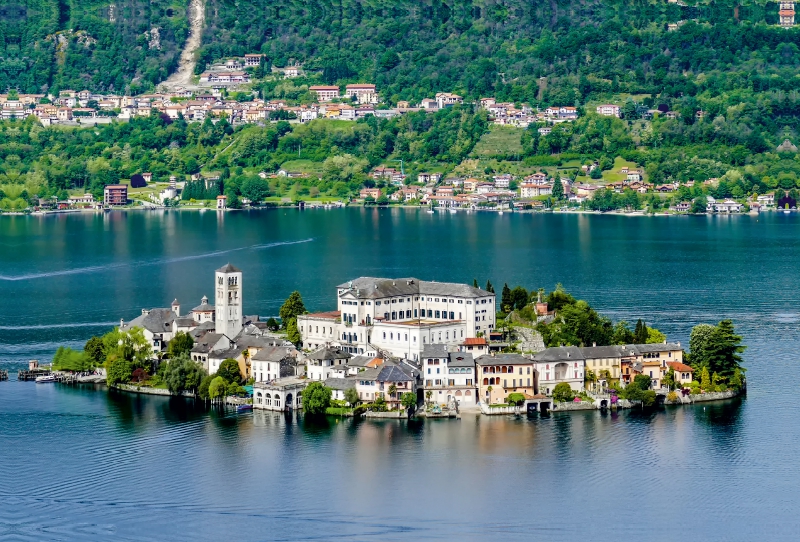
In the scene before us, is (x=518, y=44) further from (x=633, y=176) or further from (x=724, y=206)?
(x=724, y=206)

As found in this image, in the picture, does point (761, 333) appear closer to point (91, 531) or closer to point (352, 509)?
point (352, 509)

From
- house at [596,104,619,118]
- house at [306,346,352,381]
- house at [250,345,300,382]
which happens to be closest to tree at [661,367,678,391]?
house at [306,346,352,381]

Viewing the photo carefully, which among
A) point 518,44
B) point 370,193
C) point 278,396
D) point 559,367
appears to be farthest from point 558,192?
point 278,396

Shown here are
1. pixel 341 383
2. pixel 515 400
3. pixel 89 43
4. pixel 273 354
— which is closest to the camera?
pixel 515 400

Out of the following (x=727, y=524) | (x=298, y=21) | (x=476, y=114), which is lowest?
(x=727, y=524)

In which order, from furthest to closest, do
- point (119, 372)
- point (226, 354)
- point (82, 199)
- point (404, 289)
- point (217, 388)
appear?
point (82, 199), point (404, 289), point (119, 372), point (226, 354), point (217, 388)

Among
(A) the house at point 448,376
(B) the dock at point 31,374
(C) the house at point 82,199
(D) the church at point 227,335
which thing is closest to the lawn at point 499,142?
(C) the house at point 82,199

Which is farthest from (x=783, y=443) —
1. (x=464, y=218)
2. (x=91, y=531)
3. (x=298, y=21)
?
(x=298, y=21)
